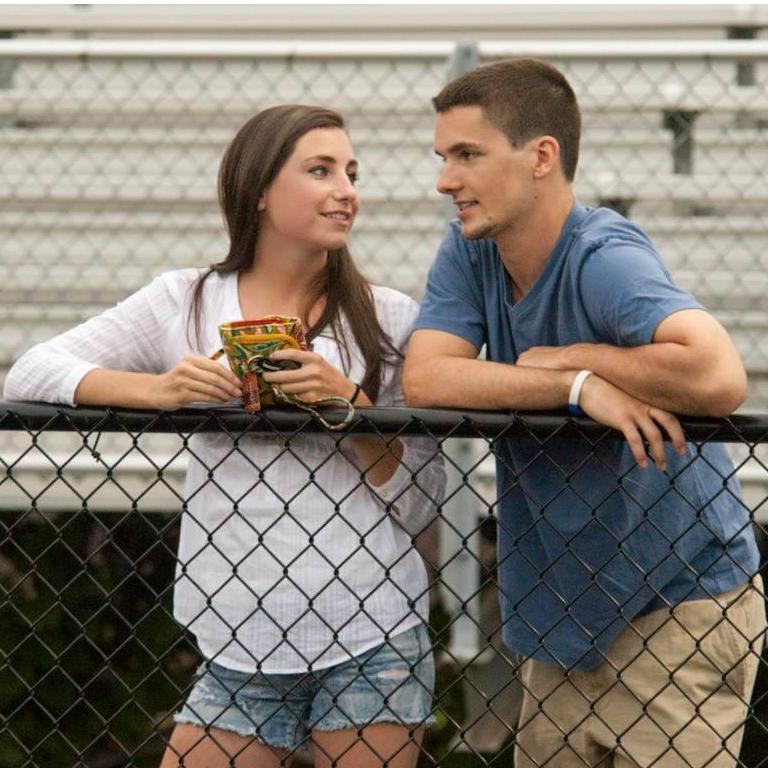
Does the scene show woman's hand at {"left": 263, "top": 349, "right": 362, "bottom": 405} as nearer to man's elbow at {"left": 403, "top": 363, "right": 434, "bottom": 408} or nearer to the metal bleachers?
man's elbow at {"left": 403, "top": 363, "right": 434, "bottom": 408}

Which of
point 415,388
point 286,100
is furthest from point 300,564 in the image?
point 286,100

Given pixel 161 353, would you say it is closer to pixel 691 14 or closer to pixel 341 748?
pixel 341 748

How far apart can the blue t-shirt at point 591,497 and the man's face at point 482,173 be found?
0.28 ft

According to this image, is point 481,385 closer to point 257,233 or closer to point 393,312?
point 393,312

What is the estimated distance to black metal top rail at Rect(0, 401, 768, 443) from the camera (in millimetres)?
1706

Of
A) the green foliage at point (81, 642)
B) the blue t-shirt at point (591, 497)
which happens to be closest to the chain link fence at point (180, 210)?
the green foliage at point (81, 642)

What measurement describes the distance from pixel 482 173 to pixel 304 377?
0.46 metres

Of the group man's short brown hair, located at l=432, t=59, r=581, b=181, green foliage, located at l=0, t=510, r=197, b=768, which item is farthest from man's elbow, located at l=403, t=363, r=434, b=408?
green foliage, located at l=0, t=510, r=197, b=768

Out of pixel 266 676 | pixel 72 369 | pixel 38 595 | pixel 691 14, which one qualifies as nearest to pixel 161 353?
pixel 72 369

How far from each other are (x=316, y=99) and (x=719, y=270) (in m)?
1.29

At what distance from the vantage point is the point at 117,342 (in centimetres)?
207

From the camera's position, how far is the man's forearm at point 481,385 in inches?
69.7

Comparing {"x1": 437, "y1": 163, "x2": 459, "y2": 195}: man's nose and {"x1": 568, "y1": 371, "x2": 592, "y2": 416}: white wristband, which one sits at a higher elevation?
{"x1": 437, "y1": 163, "x2": 459, "y2": 195}: man's nose

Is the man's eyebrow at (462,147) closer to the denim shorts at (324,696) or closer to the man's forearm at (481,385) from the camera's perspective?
the man's forearm at (481,385)
